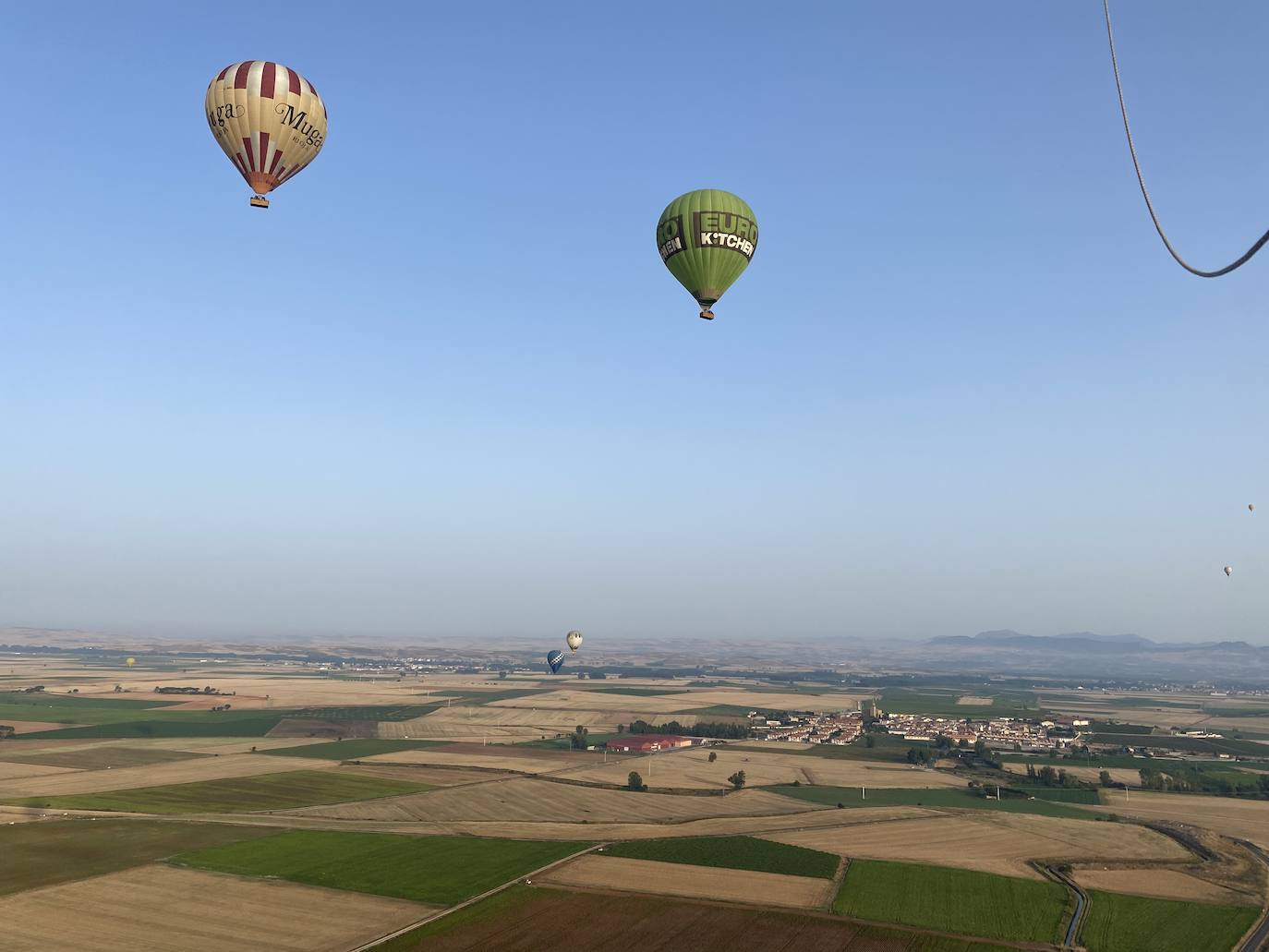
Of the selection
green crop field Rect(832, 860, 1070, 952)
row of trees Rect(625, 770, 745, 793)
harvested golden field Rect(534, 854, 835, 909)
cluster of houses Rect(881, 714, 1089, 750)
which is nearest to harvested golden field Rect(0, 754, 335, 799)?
row of trees Rect(625, 770, 745, 793)

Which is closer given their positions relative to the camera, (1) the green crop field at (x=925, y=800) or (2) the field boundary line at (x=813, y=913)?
(2) the field boundary line at (x=813, y=913)

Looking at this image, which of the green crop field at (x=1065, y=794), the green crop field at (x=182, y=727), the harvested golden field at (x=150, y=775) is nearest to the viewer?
the harvested golden field at (x=150, y=775)

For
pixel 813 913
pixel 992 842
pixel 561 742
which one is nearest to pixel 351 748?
pixel 561 742

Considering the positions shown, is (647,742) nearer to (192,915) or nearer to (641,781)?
(641,781)

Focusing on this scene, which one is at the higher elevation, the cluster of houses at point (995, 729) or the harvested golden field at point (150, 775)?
the harvested golden field at point (150, 775)

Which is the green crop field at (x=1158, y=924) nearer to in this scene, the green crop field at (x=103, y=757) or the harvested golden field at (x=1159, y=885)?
the harvested golden field at (x=1159, y=885)

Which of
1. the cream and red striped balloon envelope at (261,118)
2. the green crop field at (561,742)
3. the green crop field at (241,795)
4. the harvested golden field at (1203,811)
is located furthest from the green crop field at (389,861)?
the green crop field at (561,742)
